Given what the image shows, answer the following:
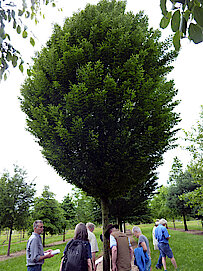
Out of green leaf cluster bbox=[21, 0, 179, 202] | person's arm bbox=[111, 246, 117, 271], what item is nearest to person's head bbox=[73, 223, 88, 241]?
person's arm bbox=[111, 246, 117, 271]

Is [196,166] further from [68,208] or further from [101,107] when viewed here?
[68,208]

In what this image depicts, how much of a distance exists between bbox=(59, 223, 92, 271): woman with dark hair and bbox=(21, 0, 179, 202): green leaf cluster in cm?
337

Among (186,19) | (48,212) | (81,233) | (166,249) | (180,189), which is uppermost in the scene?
(180,189)

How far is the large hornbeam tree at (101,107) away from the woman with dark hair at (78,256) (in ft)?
11.0

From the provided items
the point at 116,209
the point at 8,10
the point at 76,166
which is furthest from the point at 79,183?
the point at 116,209

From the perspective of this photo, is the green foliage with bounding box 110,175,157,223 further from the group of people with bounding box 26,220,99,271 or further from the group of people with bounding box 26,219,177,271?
the group of people with bounding box 26,220,99,271

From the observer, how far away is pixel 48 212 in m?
27.0

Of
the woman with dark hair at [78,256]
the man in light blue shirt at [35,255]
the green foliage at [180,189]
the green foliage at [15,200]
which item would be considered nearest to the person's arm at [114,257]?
the woman with dark hair at [78,256]

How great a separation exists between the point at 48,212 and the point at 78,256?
24.6m

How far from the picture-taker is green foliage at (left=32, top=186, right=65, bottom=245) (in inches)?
1033

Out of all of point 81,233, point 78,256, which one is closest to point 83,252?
point 78,256

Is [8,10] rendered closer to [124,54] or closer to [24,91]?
[124,54]

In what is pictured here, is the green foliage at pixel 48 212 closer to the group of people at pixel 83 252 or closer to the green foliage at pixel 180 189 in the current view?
the green foliage at pixel 180 189

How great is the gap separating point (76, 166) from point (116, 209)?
13.5 meters
